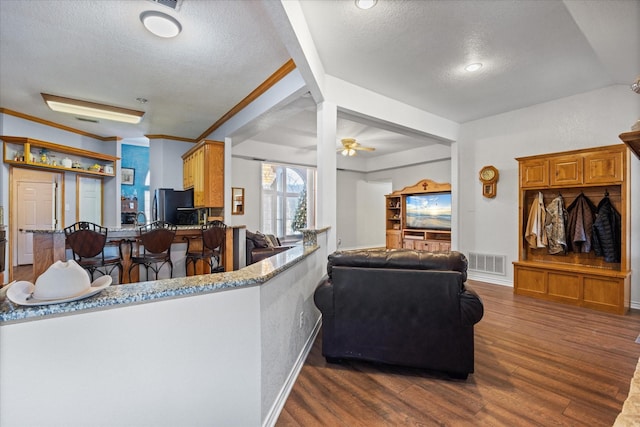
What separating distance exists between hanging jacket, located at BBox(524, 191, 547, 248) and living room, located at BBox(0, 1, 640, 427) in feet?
1.50

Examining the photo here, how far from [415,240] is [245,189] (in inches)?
172

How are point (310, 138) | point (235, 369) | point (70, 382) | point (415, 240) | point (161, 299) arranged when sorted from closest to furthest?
1. point (70, 382)
2. point (161, 299)
3. point (235, 369)
4. point (310, 138)
5. point (415, 240)

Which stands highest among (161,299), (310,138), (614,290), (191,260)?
(310,138)

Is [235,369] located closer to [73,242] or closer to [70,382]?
[70,382]

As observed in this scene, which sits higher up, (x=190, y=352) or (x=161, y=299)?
(x=161, y=299)

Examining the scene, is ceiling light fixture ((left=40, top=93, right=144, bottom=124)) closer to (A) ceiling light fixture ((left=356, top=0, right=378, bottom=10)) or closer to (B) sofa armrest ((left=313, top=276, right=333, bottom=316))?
(A) ceiling light fixture ((left=356, top=0, right=378, bottom=10))

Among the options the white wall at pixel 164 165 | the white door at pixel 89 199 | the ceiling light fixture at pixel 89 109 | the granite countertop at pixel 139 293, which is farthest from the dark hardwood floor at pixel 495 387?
the white door at pixel 89 199

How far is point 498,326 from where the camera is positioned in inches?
122

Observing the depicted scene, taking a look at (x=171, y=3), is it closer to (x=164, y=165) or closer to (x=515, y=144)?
(x=164, y=165)

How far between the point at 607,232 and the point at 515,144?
5.91ft

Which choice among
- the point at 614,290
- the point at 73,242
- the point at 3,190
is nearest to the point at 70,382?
the point at 73,242

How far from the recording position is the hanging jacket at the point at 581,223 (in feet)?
12.6

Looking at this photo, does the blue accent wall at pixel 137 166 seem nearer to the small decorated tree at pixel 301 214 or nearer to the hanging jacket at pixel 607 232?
the small decorated tree at pixel 301 214

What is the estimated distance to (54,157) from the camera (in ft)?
19.1
